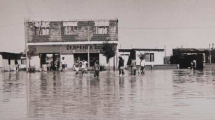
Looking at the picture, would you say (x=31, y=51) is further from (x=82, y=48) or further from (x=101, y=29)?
(x=101, y=29)

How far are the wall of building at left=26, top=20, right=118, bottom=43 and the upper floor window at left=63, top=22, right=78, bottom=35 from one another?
0.30 m

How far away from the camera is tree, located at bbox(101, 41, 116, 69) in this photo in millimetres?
49656

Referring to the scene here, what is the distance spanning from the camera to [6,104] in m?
10.7

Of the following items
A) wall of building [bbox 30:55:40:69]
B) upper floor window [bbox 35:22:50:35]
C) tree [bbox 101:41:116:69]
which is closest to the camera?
tree [bbox 101:41:116:69]

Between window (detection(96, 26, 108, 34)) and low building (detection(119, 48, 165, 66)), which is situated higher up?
window (detection(96, 26, 108, 34))

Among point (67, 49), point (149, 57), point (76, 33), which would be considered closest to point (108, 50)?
point (76, 33)

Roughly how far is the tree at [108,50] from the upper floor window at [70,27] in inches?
180

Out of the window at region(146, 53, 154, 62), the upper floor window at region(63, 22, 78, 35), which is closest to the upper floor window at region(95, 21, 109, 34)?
the upper floor window at region(63, 22, 78, 35)

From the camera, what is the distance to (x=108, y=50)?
163 ft

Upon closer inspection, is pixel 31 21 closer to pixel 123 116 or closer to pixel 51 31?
pixel 51 31

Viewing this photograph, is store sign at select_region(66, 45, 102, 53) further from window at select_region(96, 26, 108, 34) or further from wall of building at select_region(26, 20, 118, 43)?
window at select_region(96, 26, 108, 34)

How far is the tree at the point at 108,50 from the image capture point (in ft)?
163

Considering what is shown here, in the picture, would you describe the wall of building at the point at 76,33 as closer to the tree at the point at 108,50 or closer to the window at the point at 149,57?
the tree at the point at 108,50

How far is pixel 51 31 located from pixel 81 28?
3.97 metres
